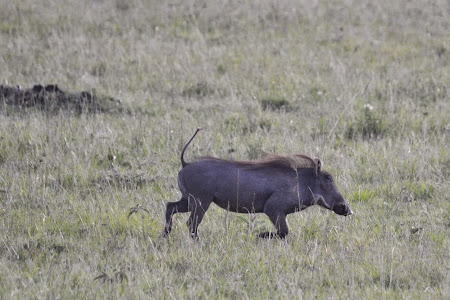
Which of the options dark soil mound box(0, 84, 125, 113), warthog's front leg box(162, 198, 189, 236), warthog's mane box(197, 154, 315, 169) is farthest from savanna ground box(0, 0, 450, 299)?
warthog's mane box(197, 154, 315, 169)

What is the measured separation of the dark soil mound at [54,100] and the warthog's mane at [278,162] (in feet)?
12.0

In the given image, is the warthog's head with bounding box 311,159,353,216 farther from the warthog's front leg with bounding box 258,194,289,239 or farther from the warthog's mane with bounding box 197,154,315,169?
the warthog's front leg with bounding box 258,194,289,239

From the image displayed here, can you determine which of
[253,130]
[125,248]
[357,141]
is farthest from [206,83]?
[125,248]

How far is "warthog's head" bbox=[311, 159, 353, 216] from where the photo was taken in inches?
212

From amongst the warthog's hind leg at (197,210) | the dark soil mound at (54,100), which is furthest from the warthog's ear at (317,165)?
the dark soil mound at (54,100)

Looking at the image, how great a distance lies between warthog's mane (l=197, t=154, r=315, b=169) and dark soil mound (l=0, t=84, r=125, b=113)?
367cm

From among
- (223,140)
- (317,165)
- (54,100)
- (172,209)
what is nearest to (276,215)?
(317,165)

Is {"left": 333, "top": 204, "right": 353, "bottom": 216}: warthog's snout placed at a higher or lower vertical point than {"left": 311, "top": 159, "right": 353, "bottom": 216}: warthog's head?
lower

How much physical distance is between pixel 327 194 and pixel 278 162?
0.43 meters

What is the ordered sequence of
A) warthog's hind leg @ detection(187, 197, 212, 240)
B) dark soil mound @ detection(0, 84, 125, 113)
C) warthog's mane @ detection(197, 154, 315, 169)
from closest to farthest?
1. warthog's hind leg @ detection(187, 197, 212, 240)
2. warthog's mane @ detection(197, 154, 315, 169)
3. dark soil mound @ detection(0, 84, 125, 113)

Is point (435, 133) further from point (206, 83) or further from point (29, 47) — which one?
point (29, 47)

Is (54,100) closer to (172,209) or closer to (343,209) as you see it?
(172,209)

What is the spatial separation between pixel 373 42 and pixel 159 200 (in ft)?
22.7

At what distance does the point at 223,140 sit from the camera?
303 inches
